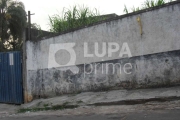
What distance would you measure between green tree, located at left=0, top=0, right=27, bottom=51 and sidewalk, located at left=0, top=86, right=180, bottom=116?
12.0 meters

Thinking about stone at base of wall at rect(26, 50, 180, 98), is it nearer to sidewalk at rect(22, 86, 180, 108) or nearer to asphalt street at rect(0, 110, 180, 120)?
sidewalk at rect(22, 86, 180, 108)

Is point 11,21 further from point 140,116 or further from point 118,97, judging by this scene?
point 140,116

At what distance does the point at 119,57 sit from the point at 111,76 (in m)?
0.65

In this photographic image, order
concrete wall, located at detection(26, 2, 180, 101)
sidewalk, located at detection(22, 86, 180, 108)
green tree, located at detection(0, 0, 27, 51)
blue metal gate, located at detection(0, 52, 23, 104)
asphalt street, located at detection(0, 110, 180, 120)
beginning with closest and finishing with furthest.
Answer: asphalt street, located at detection(0, 110, 180, 120)
sidewalk, located at detection(22, 86, 180, 108)
concrete wall, located at detection(26, 2, 180, 101)
blue metal gate, located at detection(0, 52, 23, 104)
green tree, located at detection(0, 0, 27, 51)

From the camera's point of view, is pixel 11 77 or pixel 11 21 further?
pixel 11 21

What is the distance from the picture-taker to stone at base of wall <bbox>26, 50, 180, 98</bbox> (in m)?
7.28

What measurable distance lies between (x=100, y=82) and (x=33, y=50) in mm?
3022

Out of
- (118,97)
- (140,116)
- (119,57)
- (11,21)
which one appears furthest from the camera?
(11,21)

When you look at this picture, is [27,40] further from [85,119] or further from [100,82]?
[85,119]

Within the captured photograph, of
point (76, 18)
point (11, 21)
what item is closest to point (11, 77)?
point (76, 18)

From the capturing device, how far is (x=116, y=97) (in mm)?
7285

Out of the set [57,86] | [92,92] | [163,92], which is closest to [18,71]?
[57,86]

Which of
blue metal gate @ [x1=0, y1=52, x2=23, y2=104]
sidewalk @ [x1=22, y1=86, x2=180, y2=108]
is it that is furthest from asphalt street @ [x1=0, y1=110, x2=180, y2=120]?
blue metal gate @ [x1=0, y1=52, x2=23, y2=104]

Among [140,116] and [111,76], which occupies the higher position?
[111,76]
